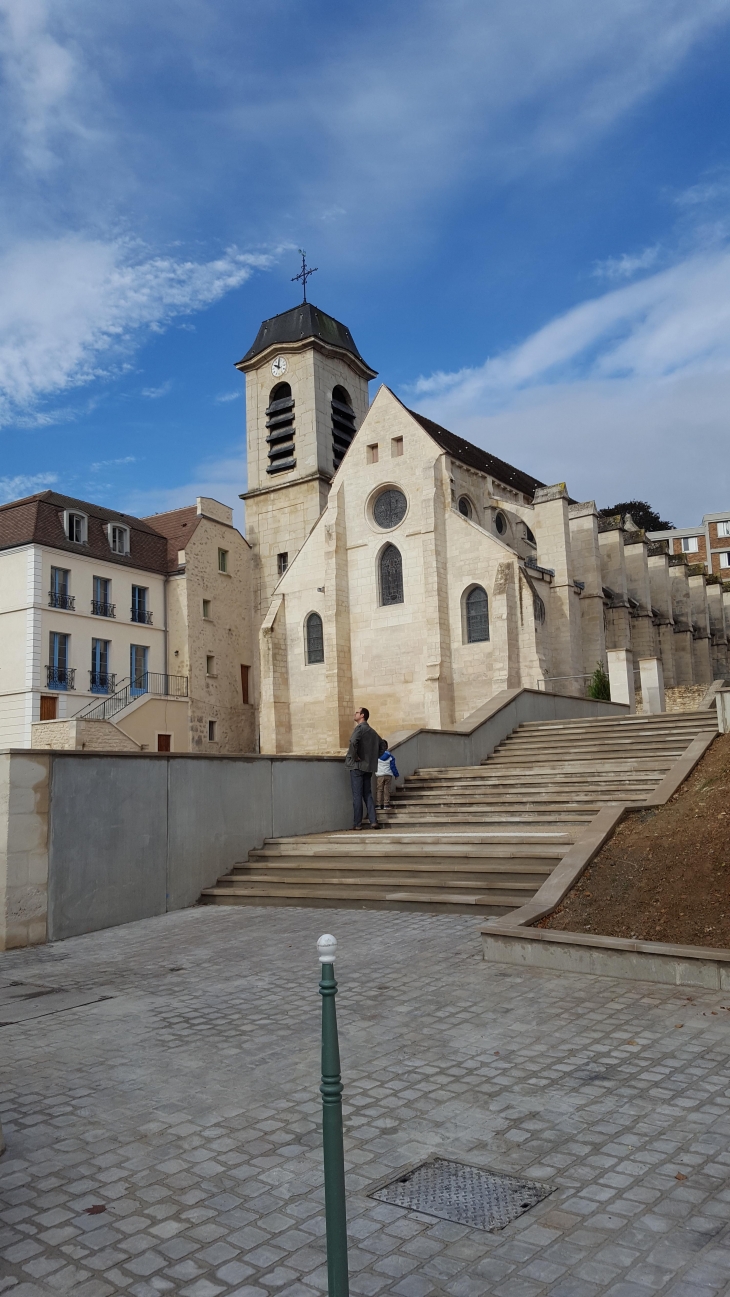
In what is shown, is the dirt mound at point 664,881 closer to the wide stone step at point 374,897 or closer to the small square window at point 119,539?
the wide stone step at point 374,897

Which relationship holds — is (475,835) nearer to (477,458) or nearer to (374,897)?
(374,897)

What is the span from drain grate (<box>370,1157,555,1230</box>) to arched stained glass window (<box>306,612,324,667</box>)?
2853 cm

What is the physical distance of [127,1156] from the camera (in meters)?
3.78

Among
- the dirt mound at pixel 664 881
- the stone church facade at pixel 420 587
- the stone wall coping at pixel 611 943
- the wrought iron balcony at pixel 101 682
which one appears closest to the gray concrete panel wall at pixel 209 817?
the stone wall coping at pixel 611 943

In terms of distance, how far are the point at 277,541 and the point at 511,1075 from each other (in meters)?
35.0

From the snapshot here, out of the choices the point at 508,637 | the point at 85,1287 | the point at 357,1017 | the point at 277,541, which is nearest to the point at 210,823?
the point at 357,1017

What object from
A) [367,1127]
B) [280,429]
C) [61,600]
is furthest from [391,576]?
[367,1127]

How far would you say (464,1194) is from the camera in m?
3.36

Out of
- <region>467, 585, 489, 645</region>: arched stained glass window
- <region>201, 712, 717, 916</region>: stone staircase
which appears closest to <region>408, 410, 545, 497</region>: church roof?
<region>467, 585, 489, 645</region>: arched stained glass window

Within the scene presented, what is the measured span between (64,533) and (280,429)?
1181 cm

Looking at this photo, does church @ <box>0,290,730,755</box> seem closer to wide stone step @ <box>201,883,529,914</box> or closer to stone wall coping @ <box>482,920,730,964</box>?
wide stone step @ <box>201,883,529,914</box>

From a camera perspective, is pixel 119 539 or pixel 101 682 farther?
pixel 119 539

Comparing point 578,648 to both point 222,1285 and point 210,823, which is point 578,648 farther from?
point 222,1285

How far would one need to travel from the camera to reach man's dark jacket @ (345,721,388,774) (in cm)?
1240
